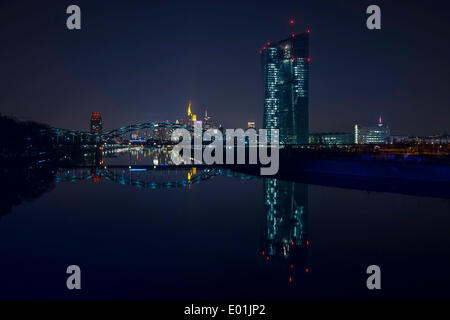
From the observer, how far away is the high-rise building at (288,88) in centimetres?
16638

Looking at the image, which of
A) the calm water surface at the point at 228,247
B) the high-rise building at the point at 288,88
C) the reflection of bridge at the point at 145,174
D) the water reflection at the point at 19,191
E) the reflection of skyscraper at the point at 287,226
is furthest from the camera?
the high-rise building at the point at 288,88

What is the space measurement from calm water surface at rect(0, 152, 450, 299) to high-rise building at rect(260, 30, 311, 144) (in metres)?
146

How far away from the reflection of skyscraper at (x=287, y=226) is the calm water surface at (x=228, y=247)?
58 millimetres

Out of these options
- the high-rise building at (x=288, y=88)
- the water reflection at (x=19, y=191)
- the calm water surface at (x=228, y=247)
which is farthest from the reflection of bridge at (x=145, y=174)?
the high-rise building at (x=288, y=88)

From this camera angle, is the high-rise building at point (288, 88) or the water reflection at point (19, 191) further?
the high-rise building at point (288, 88)

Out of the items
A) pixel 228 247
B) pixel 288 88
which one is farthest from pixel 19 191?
pixel 288 88

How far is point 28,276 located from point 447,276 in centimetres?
1077

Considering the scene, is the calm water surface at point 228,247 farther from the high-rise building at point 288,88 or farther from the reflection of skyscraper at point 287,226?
the high-rise building at point 288,88

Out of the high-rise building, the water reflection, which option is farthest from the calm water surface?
the high-rise building

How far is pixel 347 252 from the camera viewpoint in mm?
12031

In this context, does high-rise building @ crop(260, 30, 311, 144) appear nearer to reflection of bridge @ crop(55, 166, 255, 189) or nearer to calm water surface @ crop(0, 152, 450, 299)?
reflection of bridge @ crop(55, 166, 255, 189)

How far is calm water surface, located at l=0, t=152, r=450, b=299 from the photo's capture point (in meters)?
8.96

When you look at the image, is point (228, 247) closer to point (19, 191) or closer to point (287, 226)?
point (287, 226)

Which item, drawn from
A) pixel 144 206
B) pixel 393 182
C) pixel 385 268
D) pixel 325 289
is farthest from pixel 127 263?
pixel 393 182
